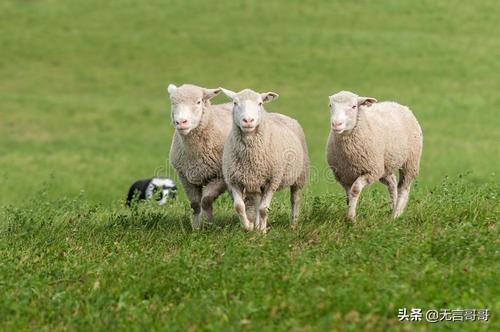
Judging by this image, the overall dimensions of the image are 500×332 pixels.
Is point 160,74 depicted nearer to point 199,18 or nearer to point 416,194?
point 199,18

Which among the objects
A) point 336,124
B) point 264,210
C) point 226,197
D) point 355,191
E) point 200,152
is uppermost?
point 336,124

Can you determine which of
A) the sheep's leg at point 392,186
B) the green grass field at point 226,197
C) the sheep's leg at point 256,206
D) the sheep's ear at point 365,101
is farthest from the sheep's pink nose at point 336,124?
the sheep's leg at point 392,186

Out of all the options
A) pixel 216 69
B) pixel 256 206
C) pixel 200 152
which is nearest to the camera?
pixel 200 152

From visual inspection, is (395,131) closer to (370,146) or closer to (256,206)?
(370,146)

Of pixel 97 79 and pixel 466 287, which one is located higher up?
pixel 466 287

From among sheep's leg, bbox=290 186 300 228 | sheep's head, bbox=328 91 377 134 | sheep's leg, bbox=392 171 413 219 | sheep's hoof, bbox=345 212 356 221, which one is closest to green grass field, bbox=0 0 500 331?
sheep's hoof, bbox=345 212 356 221

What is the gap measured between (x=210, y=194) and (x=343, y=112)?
1764mm

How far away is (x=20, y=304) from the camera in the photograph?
7.55 metres

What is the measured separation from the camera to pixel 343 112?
1018cm

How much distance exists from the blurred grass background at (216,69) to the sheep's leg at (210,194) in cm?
1216

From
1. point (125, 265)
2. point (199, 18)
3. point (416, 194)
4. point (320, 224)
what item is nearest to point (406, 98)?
point (199, 18)

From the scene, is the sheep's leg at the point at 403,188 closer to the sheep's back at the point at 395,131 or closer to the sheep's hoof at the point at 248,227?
A: the sheep's back at the point at 395,131

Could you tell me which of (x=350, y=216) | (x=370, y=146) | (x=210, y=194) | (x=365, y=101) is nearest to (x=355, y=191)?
(x=350, y=216)

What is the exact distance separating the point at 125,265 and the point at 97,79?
26.9 metres
